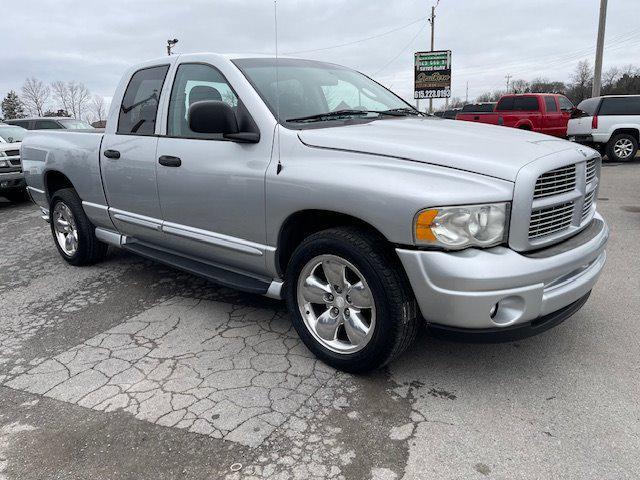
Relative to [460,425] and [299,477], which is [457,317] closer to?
[460,425]

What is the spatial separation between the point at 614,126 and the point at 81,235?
1334 cm

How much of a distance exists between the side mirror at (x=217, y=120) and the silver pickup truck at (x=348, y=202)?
1 cm

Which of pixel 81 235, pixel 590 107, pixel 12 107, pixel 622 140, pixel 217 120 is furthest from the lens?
pixel 12 107

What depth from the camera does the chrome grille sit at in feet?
8.41

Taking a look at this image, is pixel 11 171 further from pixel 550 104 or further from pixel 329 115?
pixel 550 104

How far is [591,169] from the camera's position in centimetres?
315

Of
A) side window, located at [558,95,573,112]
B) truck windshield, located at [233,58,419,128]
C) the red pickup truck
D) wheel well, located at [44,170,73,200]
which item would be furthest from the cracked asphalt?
side window, located at [558,95,573,112]

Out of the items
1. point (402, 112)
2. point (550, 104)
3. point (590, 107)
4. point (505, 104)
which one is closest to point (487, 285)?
point (402, 112)

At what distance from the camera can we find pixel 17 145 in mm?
10344

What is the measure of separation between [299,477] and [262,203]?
1.57 meters

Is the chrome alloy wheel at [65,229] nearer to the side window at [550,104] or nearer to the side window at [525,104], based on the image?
the side window at [525,104]

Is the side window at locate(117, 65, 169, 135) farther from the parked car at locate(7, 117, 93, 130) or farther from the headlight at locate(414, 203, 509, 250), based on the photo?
the parked car at locate(7, 117, 93, 130)

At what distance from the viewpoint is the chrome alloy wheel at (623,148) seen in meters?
13.5

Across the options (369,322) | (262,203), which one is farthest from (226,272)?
(369,322)
